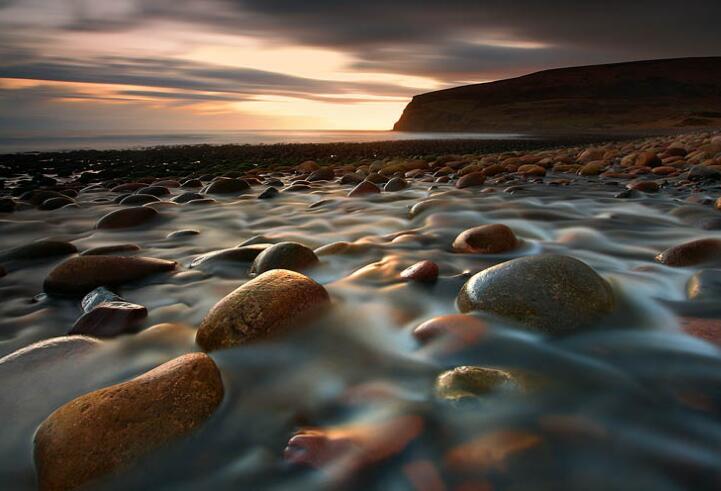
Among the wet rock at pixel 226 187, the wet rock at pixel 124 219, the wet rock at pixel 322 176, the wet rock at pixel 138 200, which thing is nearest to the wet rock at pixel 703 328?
the wet rock at pixel 124 219

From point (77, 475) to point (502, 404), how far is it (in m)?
1.19

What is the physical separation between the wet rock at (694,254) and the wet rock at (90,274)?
3.17 meters

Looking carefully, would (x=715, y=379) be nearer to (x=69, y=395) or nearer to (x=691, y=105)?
(x=69, y=395)

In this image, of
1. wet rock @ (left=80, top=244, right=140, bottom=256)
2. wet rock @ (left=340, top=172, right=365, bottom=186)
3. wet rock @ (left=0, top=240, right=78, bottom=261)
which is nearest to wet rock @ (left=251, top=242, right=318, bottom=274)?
wet rock @ (left=80, top=244, right=140, bottom=256)

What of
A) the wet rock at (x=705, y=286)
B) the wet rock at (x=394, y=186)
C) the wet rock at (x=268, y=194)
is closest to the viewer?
the wet rock at (x=705, y=286)

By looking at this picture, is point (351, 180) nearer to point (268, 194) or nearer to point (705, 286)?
point (268, 194)

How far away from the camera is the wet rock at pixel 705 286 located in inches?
84.8

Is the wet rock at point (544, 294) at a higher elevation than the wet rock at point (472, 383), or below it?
higher

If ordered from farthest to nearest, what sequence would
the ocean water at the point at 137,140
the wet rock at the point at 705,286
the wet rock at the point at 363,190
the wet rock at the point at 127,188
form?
the ocean water at the point at 137,140 < the wet rock at the point at 127,188 < the wet rock at the point at 363,190 < the wet rock at the point at 705,286

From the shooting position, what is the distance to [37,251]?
11.4ft

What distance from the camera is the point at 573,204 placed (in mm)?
4941

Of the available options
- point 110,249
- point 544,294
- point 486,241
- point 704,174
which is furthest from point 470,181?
point 544,294

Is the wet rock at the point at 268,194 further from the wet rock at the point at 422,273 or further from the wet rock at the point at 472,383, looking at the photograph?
the wet rock at the point at 472,383

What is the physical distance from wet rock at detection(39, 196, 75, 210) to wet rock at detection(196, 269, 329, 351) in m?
5.12
